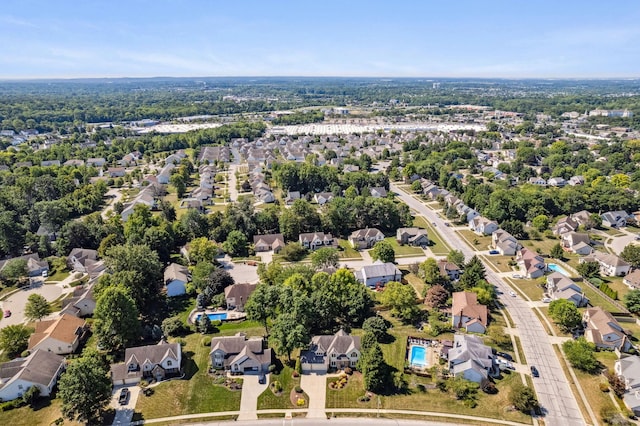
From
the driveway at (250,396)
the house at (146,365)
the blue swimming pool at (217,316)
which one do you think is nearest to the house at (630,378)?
the driveway at (250,396)

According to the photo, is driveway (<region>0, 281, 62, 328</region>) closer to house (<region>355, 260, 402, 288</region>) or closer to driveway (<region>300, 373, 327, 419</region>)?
driveway (<region>300, 373, 327, 419</region>)

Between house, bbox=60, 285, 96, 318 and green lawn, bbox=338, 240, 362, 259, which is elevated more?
house, bbox=60, 285, 96, 318

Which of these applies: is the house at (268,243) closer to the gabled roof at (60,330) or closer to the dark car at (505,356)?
the gabled roof at (60,330)

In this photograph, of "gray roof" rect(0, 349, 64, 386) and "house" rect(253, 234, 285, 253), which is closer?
"gray roof" rect(0, 349, 64, 386)

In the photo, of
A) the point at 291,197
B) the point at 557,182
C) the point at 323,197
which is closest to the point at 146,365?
Result: the point at 291,197

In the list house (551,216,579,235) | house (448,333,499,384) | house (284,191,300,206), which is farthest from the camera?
house (284,191,300,206)

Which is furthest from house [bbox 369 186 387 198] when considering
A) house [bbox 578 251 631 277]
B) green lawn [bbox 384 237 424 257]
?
house [bbox 578 251 631 277]
